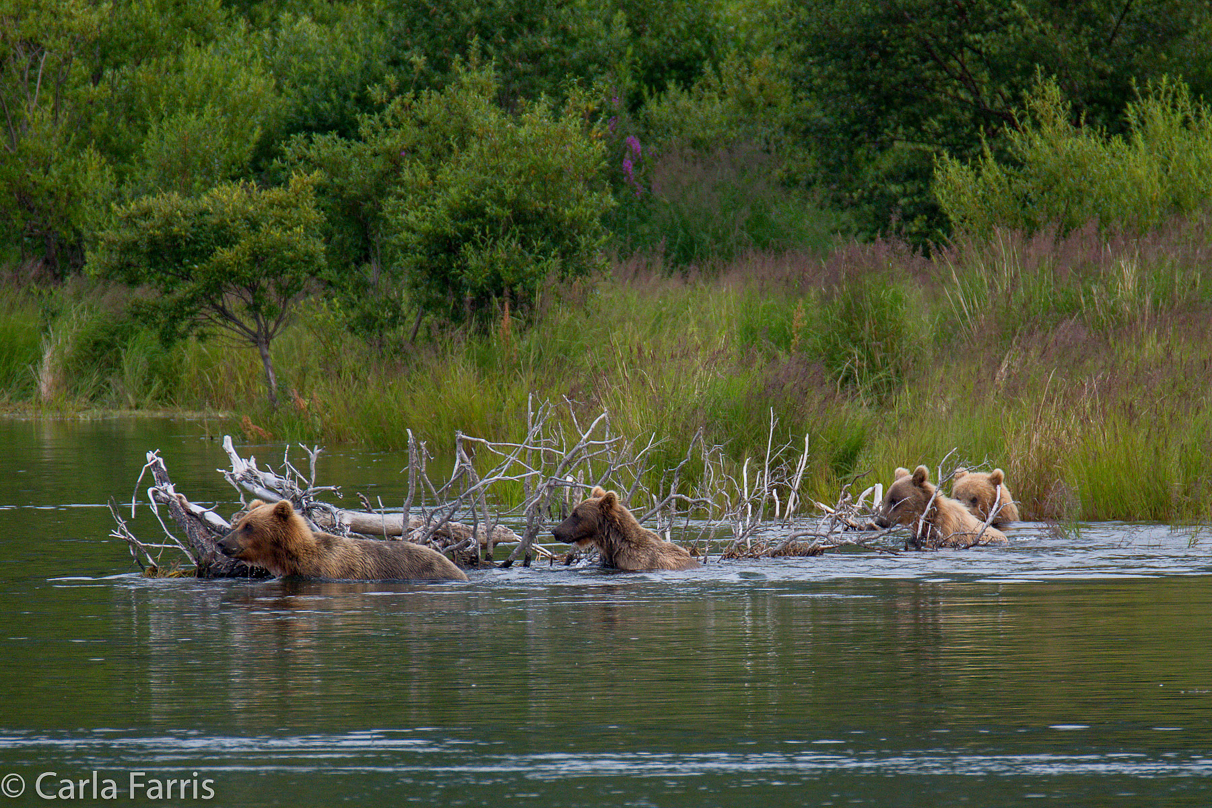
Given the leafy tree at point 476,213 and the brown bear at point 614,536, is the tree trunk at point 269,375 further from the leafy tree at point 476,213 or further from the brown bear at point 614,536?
the brown bear at point 614,536

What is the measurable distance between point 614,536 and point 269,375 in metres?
15.1

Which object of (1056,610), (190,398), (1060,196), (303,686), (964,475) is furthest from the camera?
(190,398)

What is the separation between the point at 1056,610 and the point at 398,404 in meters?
13.4

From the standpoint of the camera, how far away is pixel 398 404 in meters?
21.4

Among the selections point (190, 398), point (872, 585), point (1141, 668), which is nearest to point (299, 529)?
point (872, 585)

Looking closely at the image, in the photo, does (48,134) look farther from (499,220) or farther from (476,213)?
(499,220)

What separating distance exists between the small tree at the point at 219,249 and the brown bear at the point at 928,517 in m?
14.3

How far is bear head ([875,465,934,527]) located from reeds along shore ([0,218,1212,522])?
1.41m

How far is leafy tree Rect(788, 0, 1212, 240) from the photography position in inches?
1198

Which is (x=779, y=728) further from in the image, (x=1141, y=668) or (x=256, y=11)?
(x=256, y=11)

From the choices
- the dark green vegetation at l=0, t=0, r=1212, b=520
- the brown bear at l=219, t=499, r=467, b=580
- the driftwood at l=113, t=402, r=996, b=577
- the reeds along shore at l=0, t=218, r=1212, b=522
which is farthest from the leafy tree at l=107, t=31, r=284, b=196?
the brown bear at l=219, t=499, r=467, b=580

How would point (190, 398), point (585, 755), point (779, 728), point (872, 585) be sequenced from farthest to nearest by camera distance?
point (190, 398) < point (872, 585) < point (779, 728) < point (585, 755)

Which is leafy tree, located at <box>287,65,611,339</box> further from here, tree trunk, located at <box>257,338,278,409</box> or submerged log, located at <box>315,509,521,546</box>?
submerged log, located at <box>315,509,521,546</box>

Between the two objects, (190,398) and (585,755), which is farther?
(190,398)
